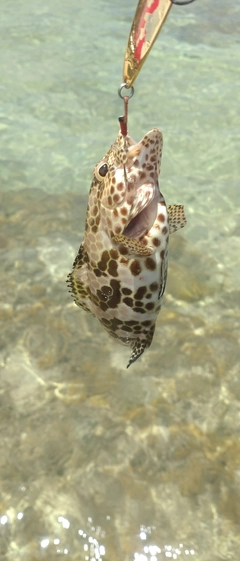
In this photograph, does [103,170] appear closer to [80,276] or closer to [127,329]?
[80,276]

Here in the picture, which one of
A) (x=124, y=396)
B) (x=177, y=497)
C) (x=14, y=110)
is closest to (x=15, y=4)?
(x=14, y=110)

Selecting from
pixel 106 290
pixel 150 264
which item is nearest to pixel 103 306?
pixel 106 290

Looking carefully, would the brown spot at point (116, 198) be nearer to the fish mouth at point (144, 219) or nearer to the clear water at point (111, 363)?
the fish mouth at point (144, 219)

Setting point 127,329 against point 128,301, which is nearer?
point 128,301

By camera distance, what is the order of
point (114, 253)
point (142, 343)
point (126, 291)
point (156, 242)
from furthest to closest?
point (142, 343) < point (126, 291) < point (114, 253) < point (156, 242)

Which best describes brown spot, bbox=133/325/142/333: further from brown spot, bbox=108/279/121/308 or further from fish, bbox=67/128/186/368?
brown spot, bbox=108/279/121/308

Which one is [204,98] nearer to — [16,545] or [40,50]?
[40,50]

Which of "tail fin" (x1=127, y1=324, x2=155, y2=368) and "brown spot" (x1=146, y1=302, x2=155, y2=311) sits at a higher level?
"brown spot" (x1=146, y1=302, x2=155, y2=311)

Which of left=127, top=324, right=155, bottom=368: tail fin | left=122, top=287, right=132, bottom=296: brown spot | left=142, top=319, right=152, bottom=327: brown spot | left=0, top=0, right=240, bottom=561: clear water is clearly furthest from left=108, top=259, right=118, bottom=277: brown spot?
left=0, top=0, right=240, bottom=561: clear water
